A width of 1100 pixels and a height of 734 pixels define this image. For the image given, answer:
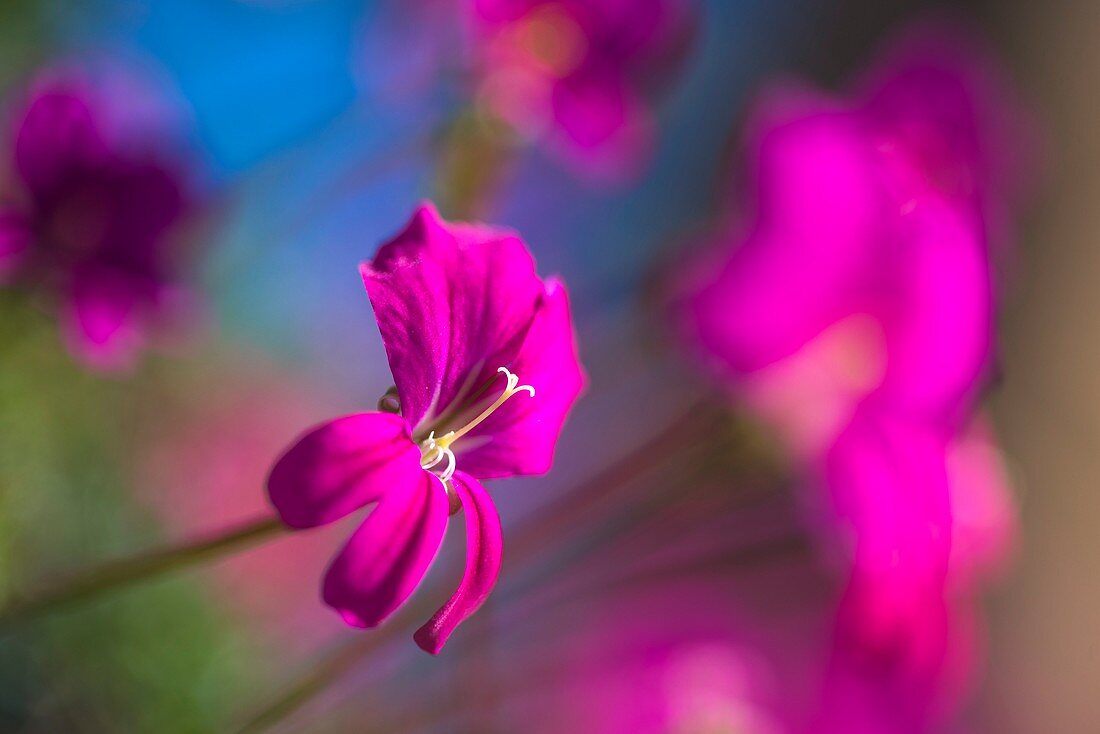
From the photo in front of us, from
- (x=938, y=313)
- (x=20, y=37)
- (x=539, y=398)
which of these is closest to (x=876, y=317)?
(x=938, y=313)

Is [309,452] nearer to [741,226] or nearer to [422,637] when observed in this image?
[422,637]

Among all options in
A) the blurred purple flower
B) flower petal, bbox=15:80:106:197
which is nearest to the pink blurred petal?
the blurred purple flower

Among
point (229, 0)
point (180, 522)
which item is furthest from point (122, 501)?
point (229, 0)

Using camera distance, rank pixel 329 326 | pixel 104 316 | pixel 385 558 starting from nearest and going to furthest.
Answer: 1. pixel 385 558
2. pixel 104 316
3. pixel 329 326

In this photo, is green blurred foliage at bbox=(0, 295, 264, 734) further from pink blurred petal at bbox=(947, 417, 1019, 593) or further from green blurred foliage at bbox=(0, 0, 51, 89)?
pink blurred petal at bbox=(947, 417, 1019, 593)

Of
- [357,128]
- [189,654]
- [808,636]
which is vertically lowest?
[808,636]

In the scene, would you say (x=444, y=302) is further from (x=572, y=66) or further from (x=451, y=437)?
(x=572, y=66)
